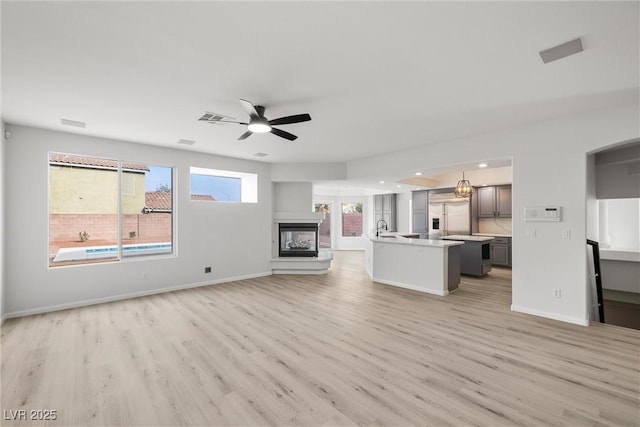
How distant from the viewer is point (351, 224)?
11570mm

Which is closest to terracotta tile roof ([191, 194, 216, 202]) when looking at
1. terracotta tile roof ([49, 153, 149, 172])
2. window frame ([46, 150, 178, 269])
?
window frame ([46, 150, 178, 269])

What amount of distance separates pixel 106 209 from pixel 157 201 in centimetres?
81

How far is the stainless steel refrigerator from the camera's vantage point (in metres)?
8.10

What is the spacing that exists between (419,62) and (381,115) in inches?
49.2

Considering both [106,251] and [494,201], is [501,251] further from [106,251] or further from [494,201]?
[106,251]

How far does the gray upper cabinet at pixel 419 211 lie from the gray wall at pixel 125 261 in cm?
508

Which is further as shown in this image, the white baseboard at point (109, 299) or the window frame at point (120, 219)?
the window frame at point (120, 219)

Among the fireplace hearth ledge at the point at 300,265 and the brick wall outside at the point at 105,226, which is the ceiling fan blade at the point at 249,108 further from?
the fireplace hearth ledge at the point at 300,265

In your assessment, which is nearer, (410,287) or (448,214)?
(410,287)

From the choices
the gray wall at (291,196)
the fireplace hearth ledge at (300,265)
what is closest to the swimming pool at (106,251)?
the fireplace hearth ledge at (300,265)

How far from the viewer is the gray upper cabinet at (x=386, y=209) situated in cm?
1032

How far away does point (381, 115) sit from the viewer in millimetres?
3623

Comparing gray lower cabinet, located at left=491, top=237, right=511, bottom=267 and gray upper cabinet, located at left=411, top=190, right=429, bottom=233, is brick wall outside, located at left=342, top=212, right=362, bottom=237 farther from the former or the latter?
gray lower cabinet, located at left=491, top=237, right=511, bottom=267

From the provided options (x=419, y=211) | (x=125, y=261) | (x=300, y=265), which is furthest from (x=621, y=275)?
(x=125, y=261)
